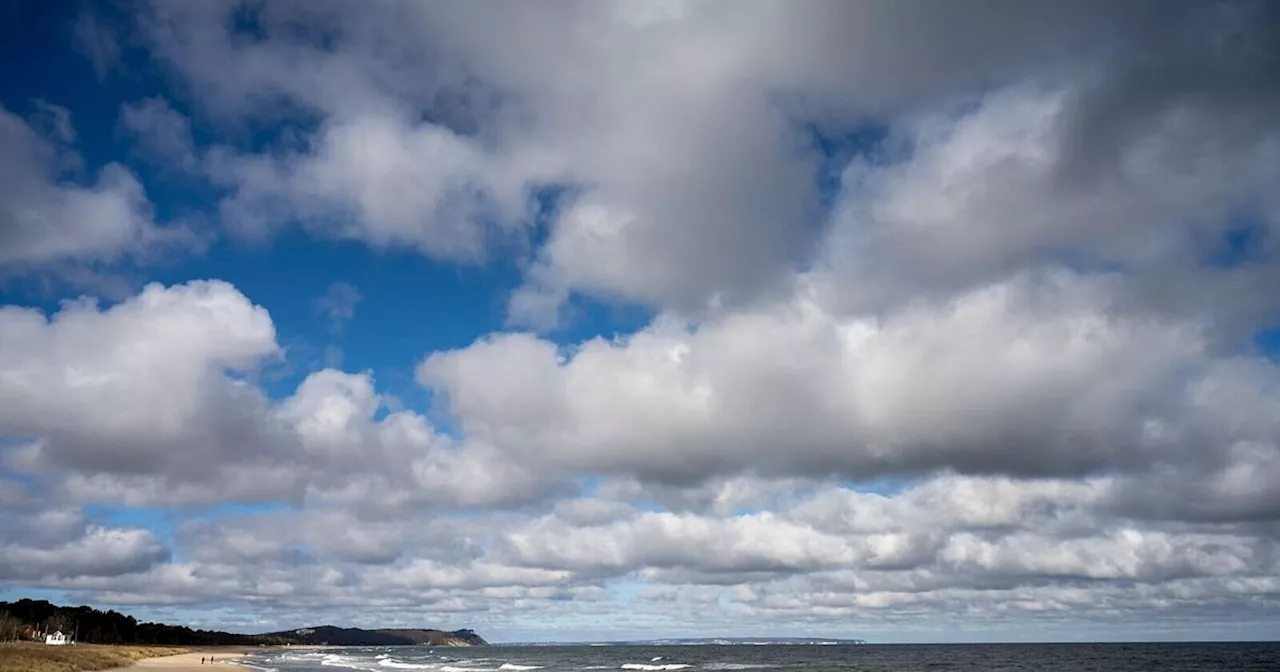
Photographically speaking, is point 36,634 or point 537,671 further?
point 36,634

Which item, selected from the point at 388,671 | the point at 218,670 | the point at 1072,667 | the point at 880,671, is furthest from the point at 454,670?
the point at 1072,667

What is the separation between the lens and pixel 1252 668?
12275 cm

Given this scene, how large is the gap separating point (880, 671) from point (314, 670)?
84.0 meters

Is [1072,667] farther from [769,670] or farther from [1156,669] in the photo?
[769,670]

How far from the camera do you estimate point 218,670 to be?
111688 mm

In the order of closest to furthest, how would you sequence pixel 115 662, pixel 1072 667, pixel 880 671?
pixel 115 662, pixel 880 671, pixel 1072 667

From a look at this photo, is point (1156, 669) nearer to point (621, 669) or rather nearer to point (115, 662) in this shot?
point (621, 669)

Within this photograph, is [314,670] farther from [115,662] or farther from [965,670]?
[965,670]

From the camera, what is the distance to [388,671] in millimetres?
127750

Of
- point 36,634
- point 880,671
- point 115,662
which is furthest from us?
point 36,634

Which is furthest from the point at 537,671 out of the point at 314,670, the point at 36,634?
the point at 36,634

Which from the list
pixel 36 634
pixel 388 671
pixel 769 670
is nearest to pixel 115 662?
pixel 388 671

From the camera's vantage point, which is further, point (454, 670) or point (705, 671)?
point (454, 670)

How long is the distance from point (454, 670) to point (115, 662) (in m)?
47.5
